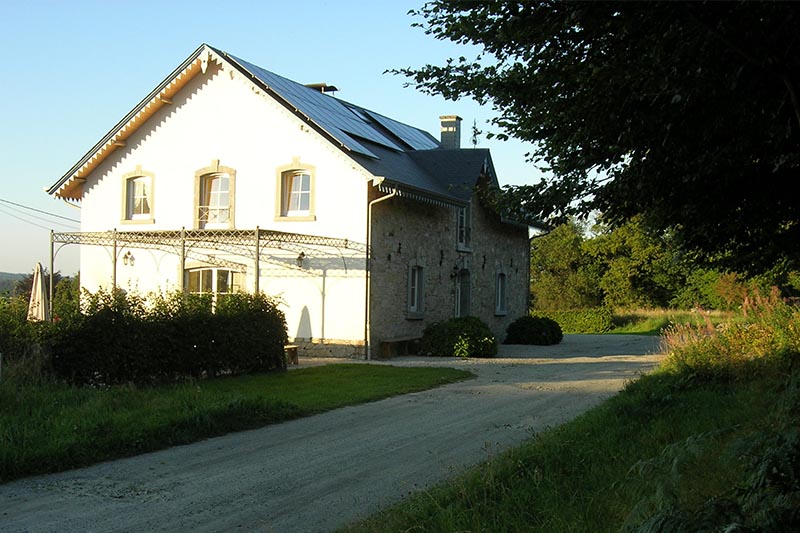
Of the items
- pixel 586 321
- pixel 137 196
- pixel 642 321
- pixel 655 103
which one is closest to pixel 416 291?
pixel 137 196

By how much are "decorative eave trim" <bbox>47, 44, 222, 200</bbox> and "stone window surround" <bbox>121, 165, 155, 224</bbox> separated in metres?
0.94

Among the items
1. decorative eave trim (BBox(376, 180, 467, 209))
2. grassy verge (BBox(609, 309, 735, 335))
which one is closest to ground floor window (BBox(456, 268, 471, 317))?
decorative eave trim (BBox(376, 180, 467, 209))

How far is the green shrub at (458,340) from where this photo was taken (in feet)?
73.6

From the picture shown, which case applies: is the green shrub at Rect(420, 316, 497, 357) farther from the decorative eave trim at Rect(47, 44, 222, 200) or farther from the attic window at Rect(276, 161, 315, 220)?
the decorative eave trim at Rect(47, 44, 222, 200)

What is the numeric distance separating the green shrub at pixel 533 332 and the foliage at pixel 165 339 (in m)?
14.2

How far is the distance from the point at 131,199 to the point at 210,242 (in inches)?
147

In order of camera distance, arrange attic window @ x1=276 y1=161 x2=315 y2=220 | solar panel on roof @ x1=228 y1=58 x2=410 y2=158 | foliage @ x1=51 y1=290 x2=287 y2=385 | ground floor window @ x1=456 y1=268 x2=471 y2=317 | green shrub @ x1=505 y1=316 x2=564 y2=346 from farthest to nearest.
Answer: green shrub @ x1=505 y1=316 x2=564 y2=346, ground floor window @ x1=456 y1=268 x2=471 y2=317, attic window @ x1=276 y1=161 x2=315 y2=220, solar panel on roof @ x1=228 y1=58 x2=410 y2=158, foliage @ x1=51 y1=290 x2=287 y2=385

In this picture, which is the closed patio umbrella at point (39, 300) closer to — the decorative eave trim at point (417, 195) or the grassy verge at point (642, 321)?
the decorative eave trim at point (417, 195)

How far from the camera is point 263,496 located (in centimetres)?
708

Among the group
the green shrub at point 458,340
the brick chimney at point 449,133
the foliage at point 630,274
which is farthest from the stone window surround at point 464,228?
the foliage at point 630,274

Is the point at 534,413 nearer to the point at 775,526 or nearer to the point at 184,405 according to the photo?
the point at 184,405

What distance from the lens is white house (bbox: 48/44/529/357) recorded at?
2142cm

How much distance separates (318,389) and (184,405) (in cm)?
402

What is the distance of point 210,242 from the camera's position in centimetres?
2253
